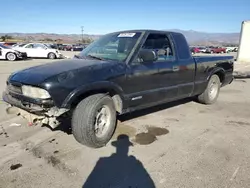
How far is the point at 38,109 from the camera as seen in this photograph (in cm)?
336

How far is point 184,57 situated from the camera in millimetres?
5270

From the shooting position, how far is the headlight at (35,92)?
3.29 metres

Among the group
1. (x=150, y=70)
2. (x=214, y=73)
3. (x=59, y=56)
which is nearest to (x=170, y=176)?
(x=150, y=70)

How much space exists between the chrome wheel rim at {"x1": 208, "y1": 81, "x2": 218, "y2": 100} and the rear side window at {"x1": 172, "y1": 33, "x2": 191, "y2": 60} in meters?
1.50

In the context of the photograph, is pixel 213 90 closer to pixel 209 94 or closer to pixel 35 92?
pixel 209 94

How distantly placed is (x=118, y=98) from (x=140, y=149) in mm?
913

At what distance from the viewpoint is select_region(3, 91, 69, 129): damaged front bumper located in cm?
331

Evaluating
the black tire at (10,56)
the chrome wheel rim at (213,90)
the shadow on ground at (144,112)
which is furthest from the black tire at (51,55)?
the chrome wheel rim at (213,90)

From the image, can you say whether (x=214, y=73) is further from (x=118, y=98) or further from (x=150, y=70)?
(x=118, y=98)

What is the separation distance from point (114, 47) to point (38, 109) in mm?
1897

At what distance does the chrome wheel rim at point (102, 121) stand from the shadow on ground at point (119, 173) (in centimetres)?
44

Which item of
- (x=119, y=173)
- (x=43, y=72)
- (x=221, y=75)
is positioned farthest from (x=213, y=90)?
(x=43, y=72)

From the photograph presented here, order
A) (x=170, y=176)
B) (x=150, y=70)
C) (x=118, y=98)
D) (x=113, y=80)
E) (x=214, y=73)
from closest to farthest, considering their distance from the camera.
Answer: (x=170, y=176) → (x=113, y=80) → (x=118, y=98) → (x=150, y=70) → (x=214, y=73)

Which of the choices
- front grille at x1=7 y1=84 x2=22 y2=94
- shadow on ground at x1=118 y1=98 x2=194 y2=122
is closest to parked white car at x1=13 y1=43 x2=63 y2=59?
shadow on ground at x1=118 y1=98 x2=194 y2=122
